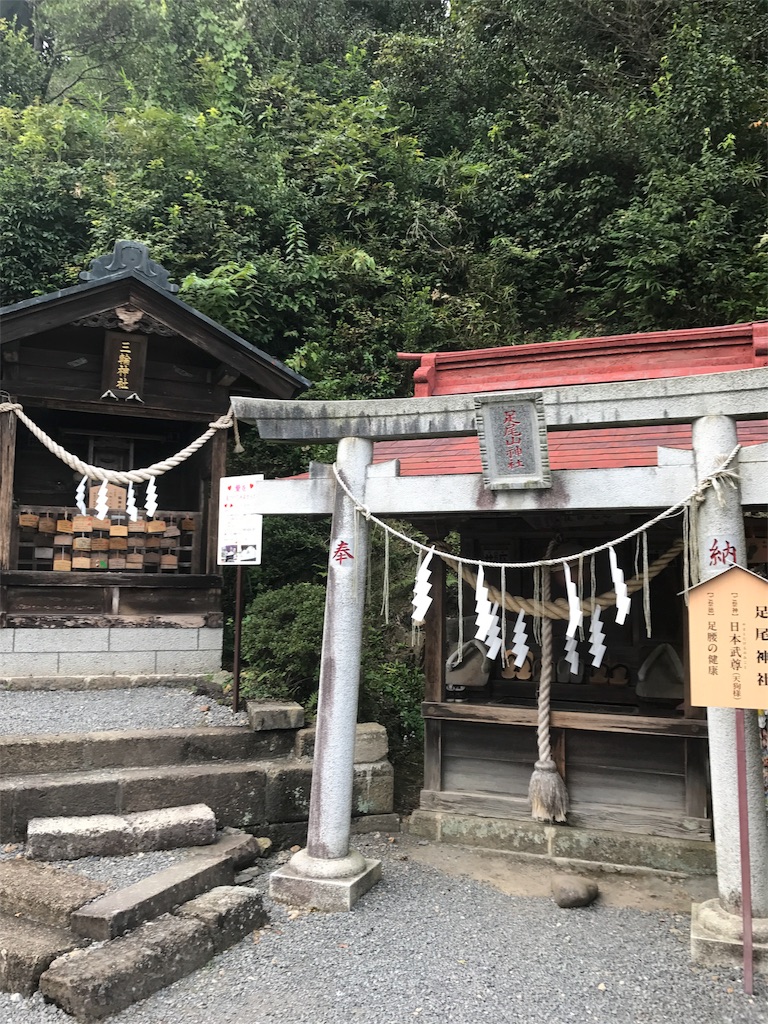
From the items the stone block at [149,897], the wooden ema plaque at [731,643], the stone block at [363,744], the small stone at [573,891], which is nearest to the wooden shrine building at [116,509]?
the stone block at [363,744]

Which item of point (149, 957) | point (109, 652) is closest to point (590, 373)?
point (149, 957)

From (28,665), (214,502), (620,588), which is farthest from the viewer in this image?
(214,502)

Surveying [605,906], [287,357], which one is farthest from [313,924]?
[287,357]

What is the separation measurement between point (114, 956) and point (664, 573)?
5.07m

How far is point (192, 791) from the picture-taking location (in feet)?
18.0

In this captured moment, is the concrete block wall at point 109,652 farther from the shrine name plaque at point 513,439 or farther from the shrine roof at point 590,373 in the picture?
the shrine name plaque at point 513,439

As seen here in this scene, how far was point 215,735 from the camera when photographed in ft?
19.7

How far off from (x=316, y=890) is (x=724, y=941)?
94.0 inches

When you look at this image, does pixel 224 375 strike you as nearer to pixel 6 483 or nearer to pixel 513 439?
pixel 6 483

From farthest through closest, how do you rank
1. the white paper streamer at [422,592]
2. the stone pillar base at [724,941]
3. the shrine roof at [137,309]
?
the shrine roof at [137,309], the white paper streamer at [422,592], the stone pillar base at [724,941]

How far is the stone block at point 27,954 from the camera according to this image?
349 cm

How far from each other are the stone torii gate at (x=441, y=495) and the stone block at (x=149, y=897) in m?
0.43

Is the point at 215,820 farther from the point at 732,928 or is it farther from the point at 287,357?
the point at 287,357

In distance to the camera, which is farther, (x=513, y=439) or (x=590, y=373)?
(x=590, y=373)
